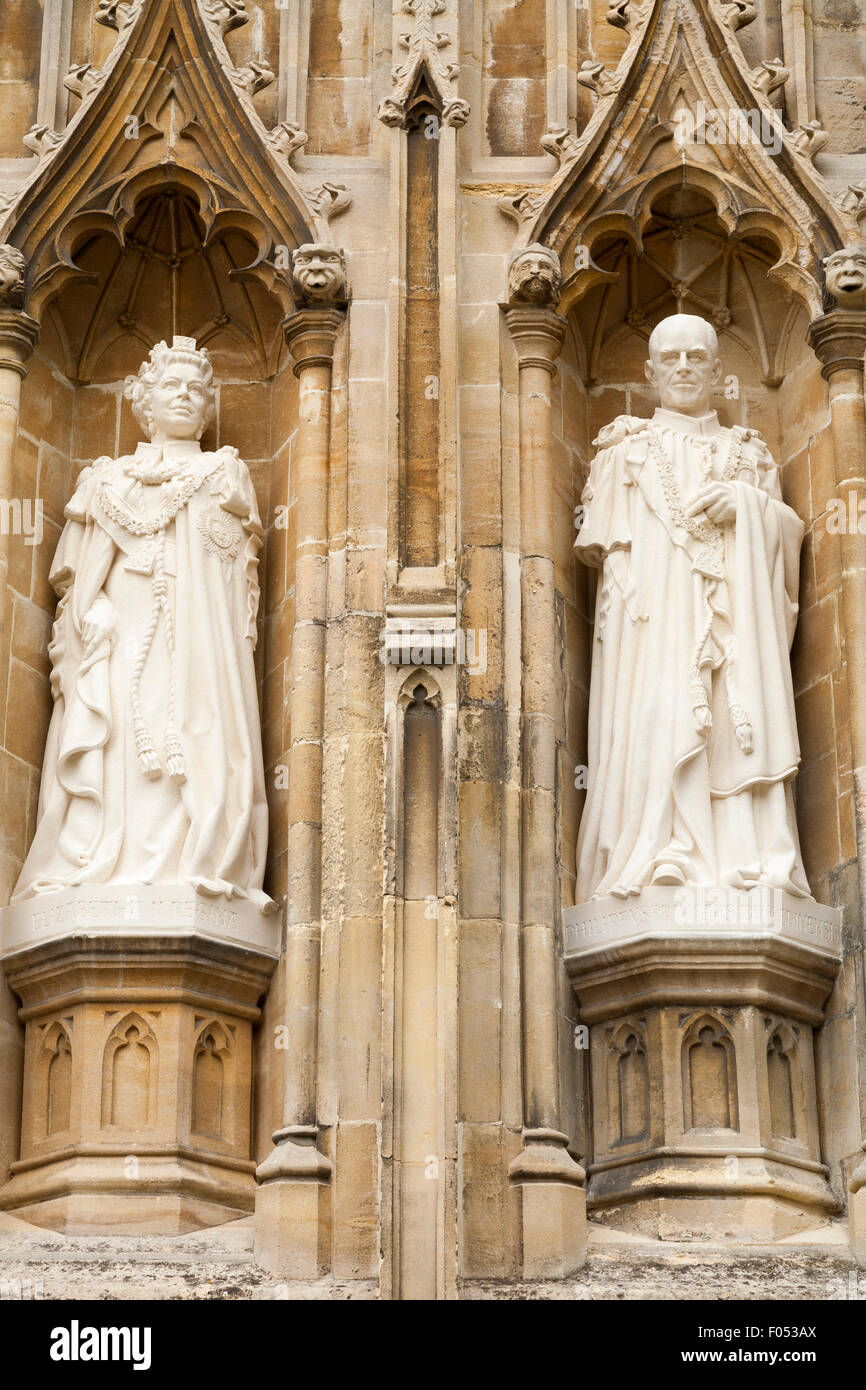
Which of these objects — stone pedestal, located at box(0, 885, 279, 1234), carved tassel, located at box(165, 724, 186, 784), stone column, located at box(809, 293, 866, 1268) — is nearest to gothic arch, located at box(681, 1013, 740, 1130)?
stone column, located at box(809, 293, 866, 1268)

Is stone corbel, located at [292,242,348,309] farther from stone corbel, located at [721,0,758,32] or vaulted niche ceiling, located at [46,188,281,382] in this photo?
stone corbel, located at [721,0,758,32]

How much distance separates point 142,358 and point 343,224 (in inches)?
55.4

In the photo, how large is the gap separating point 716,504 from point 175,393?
2.66 metres

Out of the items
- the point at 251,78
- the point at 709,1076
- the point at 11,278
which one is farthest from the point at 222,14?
the point at 709,1076

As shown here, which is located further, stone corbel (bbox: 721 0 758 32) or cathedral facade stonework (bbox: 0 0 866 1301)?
stone corbel (bbox: 721 0 758 32)

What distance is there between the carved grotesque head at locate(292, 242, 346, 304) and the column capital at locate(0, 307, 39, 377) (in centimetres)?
131

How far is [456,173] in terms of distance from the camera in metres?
15.2

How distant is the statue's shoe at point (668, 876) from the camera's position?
14.0 metres

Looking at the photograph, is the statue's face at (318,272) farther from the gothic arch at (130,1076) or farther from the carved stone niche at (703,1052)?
the gothic arch at (130,1076)

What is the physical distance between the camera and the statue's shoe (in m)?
14.0

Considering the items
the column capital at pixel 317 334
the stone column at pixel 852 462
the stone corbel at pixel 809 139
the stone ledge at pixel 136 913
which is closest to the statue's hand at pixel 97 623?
the stone ledge at pixel 136 913

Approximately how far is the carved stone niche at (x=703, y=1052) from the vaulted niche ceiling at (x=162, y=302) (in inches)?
144
